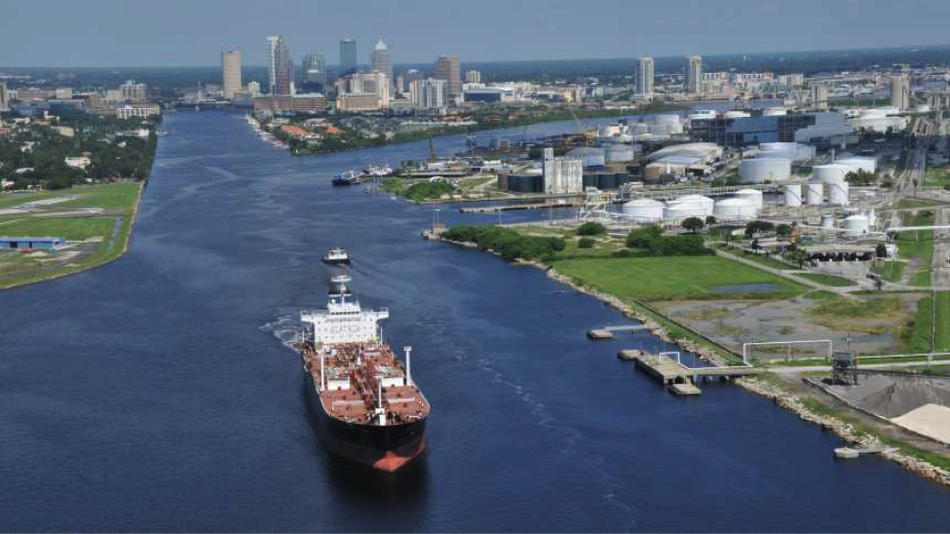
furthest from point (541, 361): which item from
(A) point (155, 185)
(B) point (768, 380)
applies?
(A) point (155, 185)

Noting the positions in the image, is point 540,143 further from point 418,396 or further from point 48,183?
point 418,396

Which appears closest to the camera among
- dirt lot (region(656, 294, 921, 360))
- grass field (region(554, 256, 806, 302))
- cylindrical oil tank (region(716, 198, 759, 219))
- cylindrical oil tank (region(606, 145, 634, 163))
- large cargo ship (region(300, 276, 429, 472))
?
large cargo ship (region(300, 276, 429, 472))

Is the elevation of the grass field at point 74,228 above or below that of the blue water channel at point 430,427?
above

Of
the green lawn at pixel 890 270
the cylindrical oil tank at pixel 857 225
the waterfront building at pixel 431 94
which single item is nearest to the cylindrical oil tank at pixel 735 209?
the cylindrical oil tank at pixel 857 225

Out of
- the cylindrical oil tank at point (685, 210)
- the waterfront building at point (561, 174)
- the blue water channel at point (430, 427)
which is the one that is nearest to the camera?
the blue water channel at point (430, 427)

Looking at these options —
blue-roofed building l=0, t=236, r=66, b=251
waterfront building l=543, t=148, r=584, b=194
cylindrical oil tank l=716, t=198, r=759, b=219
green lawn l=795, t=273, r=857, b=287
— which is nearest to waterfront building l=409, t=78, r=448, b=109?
waterfront building l=543, t=148, r=584, b=194

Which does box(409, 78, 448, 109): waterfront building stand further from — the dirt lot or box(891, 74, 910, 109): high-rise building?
the dirt lot

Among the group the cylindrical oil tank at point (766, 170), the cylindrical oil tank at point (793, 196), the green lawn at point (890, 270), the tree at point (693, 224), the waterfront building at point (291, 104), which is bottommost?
the green lawn at point (890, 270)

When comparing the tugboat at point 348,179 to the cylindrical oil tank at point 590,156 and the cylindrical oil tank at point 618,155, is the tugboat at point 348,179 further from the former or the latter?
the cylindrical oil tank at point 618,155
